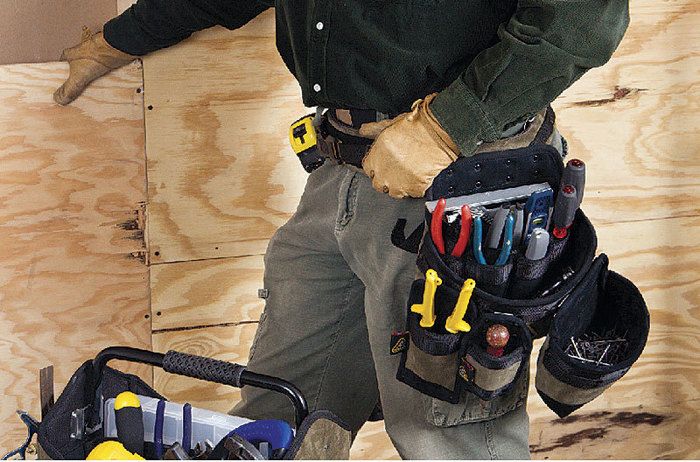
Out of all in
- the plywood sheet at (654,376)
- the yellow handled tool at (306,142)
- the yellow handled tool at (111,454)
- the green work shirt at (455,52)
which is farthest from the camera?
the plywood sheet at (654,376)

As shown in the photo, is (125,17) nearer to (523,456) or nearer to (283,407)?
(283,407)

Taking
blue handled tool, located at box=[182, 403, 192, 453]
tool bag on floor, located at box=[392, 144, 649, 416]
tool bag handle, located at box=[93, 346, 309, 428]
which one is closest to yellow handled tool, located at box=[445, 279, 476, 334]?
tool bag on floor, located at box=[392, 144, 649, 416]

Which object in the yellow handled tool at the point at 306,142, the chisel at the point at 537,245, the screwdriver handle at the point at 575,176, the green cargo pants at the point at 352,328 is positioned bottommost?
the green cargo pants at the point at 352,328

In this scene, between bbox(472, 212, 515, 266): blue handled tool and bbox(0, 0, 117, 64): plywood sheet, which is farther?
bbox(0, 0, 117, 64): plywood sheet

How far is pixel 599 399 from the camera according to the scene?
6.98 feet

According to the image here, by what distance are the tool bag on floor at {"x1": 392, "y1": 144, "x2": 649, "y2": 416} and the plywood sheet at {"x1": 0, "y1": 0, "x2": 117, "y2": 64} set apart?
2.55 ft

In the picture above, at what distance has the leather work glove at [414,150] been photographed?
1.23m

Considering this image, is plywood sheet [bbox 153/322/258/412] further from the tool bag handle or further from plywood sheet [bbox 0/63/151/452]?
the tool bag handle

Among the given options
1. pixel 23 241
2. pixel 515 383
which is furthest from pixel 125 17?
pixel 515 383

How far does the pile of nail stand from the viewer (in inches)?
50.8

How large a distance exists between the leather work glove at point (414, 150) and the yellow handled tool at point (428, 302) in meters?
0.13

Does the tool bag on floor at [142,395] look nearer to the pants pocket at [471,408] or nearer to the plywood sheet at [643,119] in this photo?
the pants pocket at [471,408]

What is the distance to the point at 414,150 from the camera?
48.3 inches

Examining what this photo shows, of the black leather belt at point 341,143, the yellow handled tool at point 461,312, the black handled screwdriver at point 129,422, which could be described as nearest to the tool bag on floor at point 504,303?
the yellow handled tool at point 461,312
